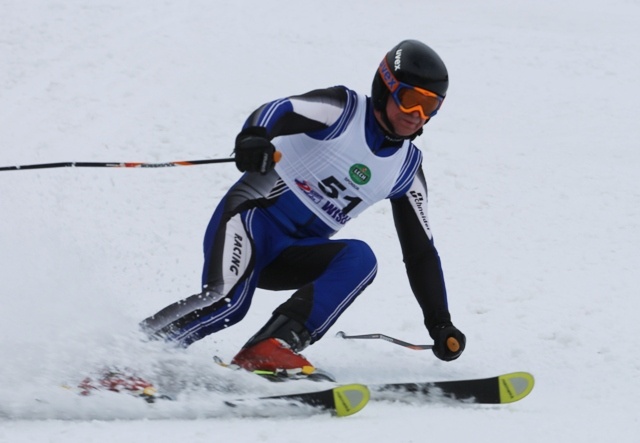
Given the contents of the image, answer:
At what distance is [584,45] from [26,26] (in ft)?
23.1

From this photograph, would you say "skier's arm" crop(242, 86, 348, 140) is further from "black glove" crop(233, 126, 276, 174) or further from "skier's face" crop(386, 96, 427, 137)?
"skier's face" crop(386, 96, 427, 137)

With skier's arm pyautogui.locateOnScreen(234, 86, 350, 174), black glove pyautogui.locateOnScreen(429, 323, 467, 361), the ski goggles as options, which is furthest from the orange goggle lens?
black glove pyautogui.locateOnScreen(429, 323, 467, 361)

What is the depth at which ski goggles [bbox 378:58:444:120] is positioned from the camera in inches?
157

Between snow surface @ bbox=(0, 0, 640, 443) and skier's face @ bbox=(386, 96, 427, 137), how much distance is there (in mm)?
1167

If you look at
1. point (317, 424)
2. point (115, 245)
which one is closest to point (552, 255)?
point (115, 245)

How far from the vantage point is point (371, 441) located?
117 inches

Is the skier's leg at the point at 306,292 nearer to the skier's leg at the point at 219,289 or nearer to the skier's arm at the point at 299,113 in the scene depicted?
the skier's leg at the point at 219,289

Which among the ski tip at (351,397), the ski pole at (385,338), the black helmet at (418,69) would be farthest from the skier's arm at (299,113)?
the ski pole at (385,338)

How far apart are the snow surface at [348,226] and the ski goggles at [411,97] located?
1.27m

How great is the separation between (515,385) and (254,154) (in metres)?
1.35

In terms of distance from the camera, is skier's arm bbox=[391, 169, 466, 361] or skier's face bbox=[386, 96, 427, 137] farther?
skier's arm bbox=[391, 169, 466, 361]

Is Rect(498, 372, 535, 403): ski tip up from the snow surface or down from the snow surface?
down

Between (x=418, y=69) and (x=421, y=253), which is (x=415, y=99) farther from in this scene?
(x=421, y=253)

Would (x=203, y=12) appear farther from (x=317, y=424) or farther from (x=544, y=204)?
(x=317, y=424)
